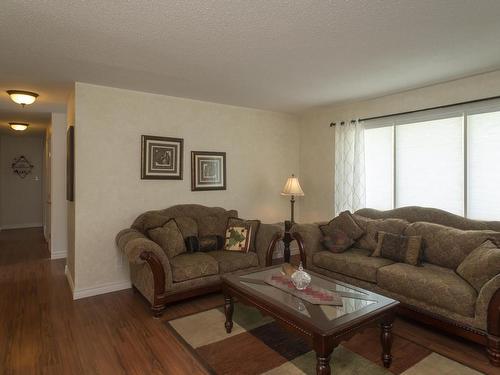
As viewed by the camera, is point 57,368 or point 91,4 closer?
point 91,4

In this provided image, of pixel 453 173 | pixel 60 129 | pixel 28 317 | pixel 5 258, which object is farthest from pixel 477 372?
pixel 5 258

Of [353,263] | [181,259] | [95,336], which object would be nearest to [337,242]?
[353,263]

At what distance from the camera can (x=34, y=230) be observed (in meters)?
7.72

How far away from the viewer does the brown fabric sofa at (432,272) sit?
2.30 metres

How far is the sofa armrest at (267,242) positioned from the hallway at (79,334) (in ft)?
2.51

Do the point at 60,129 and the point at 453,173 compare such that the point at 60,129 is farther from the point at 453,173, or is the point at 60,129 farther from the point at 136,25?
the point at 453,173

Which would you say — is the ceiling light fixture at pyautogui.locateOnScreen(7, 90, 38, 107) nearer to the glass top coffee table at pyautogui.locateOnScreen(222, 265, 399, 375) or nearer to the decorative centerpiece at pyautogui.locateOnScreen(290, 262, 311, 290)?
the glass top coffee table at pyautogui.locateOnScreen(222, 265, 399, 375)

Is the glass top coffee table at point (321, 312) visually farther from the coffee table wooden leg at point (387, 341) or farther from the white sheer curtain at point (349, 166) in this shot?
the white sheer curtain at point (349, 166)

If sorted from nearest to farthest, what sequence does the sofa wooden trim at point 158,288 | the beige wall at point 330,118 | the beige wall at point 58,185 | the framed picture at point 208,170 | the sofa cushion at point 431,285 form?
the sofa cushion at point 431,285
the sofa wooden trim at point 158,288
the beige wall at point 330,118
the framed picture at point 208,170
the beige wall at point 58,185

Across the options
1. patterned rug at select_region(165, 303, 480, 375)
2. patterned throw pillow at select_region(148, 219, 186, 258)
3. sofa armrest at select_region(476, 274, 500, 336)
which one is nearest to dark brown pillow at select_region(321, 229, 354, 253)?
patterned rug at select_region(165, 303, 480, 375)

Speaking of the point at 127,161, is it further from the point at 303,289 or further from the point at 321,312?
the point at 321,312

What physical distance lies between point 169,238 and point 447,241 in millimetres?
2901

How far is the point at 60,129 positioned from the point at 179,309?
3.94 meters

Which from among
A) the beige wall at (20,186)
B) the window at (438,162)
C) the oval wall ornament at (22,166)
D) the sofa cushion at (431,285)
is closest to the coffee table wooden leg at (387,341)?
the sofa cushion at (431,285)
